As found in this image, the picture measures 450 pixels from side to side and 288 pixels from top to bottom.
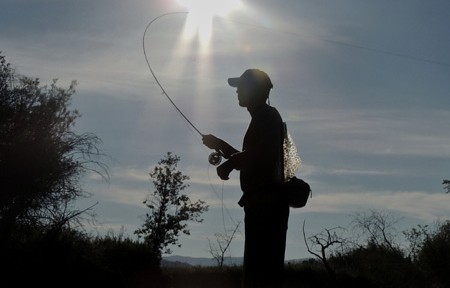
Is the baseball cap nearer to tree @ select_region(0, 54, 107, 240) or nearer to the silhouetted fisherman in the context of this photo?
the silhouetted fisherman

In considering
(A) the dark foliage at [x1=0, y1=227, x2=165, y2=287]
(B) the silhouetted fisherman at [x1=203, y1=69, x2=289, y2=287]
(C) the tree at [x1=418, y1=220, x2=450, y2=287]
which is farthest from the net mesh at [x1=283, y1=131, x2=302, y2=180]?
(C) the tree at [x1=418, y1=220, x2=450, y2=287]

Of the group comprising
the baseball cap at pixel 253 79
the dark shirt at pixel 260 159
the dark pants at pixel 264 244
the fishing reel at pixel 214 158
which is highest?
the baseball cap at pixel 253 79

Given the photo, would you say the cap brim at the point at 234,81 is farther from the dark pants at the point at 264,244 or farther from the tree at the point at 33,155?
the tree at the point at 33,155

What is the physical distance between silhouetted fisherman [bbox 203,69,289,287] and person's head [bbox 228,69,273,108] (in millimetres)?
116

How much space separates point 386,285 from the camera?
22.2m

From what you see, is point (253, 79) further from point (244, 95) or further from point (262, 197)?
point (262, 197)

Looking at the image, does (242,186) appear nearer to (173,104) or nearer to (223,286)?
(173,104)

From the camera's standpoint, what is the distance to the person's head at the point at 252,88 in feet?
13.8

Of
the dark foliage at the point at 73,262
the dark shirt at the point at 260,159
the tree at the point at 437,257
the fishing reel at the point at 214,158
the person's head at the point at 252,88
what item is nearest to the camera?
the dark shirt at the point at 260,159

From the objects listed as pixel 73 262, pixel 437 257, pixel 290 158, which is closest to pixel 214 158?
pixel 290 158

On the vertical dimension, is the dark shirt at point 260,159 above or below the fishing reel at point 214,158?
below

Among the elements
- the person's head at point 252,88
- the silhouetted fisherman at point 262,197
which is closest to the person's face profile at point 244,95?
the person's head at point 252,88

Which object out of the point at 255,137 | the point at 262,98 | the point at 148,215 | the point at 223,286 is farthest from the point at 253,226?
the point at 148,215

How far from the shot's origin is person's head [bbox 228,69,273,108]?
421 centimetres
